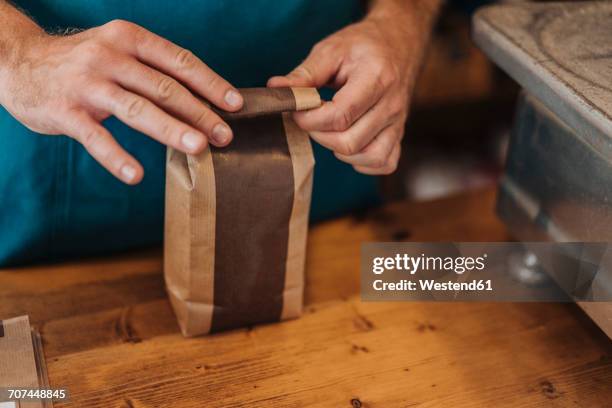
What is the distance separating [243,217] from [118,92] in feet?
0.60

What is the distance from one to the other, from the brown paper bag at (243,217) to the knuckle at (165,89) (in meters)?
0.06

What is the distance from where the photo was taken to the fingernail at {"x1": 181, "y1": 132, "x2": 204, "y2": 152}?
64 centimetres

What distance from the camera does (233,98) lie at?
0.68m

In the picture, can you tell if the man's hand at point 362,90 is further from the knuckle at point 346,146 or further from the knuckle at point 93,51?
the knuckle at point 93,51

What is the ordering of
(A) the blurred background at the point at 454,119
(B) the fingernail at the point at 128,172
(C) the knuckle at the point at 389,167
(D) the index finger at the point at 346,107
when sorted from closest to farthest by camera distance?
1. (B) the fingernail at the point at 128,172
2. (D) the index finger at the point at 346,107
3. (C) the knuckle at the point at 389,167
4. (A) the blurred background at the point at 454,119

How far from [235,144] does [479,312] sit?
0.38 meters

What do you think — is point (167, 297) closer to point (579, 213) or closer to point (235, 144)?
point (235, 144)

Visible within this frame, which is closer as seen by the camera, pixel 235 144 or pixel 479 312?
pixel 235 144

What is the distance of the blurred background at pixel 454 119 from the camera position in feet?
6.50

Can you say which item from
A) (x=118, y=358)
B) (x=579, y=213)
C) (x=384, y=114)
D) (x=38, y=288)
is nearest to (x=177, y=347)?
(x=118, y=358)

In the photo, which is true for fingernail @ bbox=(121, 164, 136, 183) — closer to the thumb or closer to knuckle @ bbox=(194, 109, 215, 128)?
knuckle @ bbox=(194, 109, 215, 128)

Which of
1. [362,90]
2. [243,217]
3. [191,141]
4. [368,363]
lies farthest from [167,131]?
[368,363]

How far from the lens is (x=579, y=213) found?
74 cm

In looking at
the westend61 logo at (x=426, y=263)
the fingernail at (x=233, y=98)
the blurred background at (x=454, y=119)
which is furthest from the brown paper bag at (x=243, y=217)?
the blurred background at (x=454, y=119)
